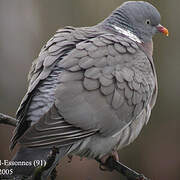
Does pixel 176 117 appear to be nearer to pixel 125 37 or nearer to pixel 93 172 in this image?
pixel 93 172

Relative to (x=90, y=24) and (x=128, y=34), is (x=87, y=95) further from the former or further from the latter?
(x=90, y=24)

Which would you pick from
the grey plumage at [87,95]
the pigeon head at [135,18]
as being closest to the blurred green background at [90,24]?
the pigeon head at [135,18]

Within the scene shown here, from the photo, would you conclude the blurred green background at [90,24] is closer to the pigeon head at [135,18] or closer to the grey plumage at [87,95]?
the pigeon head at [135,18]

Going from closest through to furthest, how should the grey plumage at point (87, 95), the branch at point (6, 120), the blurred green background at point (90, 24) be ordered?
the grey plumage at point (87, 95), the branch at point (6, 120), the blurred green background at point (90, 24)

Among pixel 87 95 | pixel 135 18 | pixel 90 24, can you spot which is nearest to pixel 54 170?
pixel 87 95

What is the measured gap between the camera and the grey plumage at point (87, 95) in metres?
4.90

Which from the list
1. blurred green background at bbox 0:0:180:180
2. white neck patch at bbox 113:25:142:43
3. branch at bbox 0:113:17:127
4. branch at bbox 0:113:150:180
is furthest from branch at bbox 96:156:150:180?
blurred green background at bbox 0:0:180:180

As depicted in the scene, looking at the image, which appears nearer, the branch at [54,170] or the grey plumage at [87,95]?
the branch at [54,170]

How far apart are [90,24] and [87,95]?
475 cm

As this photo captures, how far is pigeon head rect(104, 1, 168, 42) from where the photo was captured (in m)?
6.49

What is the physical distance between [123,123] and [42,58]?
983mm

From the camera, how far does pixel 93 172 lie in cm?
862

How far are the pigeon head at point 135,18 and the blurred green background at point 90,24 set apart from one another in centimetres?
273

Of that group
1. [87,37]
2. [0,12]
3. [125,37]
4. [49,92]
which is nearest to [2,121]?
[49,92]
